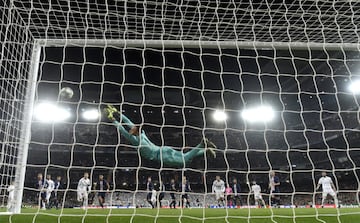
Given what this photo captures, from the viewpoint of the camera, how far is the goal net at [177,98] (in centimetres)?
472

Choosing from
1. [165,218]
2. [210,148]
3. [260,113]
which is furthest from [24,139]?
[260,113]

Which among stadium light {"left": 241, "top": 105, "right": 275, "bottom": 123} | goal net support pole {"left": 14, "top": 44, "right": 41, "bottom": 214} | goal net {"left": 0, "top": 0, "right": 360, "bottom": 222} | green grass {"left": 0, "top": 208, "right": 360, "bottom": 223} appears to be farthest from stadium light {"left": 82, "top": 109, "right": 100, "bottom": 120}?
green grass {"left": 0, "top": 208, "right": 360, "bottom": 223}

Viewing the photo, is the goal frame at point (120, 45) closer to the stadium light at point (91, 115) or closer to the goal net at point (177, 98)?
the goal net at point (177, 98)

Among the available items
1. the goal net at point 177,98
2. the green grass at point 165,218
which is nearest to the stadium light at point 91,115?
the goal net at point 177,98

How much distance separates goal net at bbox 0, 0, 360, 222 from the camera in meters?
4.72

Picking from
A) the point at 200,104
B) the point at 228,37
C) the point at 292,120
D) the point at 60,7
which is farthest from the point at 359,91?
the point at 60,7

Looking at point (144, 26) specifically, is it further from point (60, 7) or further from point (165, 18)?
point (60, 7)

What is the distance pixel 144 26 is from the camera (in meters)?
5.73

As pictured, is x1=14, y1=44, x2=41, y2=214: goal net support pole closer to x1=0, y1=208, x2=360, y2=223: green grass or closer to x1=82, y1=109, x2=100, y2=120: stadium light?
x1=0, y1=208, x2=360, y2=223: green grass

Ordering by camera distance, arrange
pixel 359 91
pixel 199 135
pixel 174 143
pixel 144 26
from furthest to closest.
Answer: pixel 199 135 < pixel 174 143 < pixel 359 91 < pixel 144 26

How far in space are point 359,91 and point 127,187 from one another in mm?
13473

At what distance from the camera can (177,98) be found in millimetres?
20359

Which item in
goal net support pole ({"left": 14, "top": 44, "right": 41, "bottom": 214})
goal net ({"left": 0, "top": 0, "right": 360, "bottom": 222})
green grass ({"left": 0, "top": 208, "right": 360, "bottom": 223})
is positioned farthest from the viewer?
goal net ({"left": 0, "top": 0, "right": 360, "bottom": 222})

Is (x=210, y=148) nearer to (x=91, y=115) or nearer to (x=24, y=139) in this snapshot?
(x=24, y=139)
